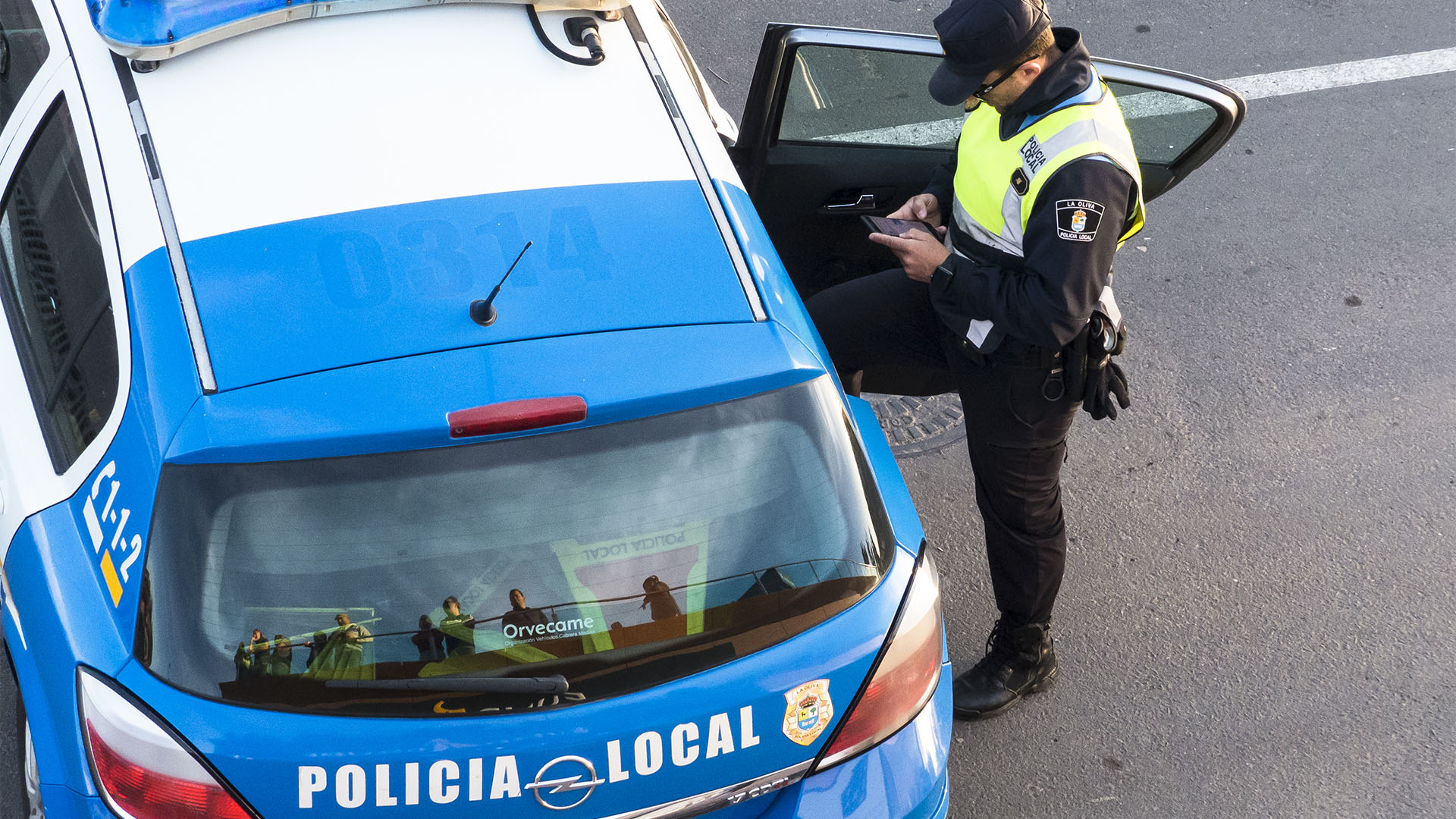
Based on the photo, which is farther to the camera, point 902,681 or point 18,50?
point 18,50

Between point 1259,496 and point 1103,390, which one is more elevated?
point 1103,390

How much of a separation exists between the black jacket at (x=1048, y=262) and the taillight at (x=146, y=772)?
1889mm

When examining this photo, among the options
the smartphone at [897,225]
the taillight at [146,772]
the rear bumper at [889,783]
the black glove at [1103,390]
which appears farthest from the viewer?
the smartphone at [897,225]

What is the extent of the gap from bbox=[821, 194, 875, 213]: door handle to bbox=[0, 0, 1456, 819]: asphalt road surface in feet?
3.29

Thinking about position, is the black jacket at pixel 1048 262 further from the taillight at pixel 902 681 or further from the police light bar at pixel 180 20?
the police light bar at pixel 180 20

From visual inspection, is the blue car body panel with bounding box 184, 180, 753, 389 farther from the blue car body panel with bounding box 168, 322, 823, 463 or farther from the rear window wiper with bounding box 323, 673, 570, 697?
the rear window wiper with bounding box 323, 673, 570, 697

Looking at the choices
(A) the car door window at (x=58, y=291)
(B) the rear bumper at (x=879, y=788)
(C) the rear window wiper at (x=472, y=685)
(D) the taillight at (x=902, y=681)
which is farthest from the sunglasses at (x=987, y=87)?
(A) the car door window at (x=58, y=291)

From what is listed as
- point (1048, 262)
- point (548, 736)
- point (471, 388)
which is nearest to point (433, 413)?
point (471, 388)

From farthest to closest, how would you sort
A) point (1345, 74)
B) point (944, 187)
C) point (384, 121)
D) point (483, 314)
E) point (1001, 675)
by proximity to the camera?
point (1345, 74) → point (1001, 675) → point (944, 187) → point (384, 121) → point (483, 314)

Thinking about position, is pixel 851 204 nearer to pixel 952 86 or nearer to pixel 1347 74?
pixel 952 86

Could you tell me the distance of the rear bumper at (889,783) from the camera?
2365mm

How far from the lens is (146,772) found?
2098 millimetres

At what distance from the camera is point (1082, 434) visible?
4449 millimetres

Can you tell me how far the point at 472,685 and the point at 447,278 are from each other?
756 millimetres
